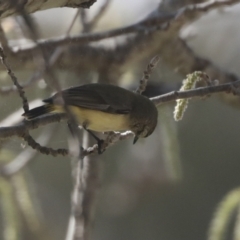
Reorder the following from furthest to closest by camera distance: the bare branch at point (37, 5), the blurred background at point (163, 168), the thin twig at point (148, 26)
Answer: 1. the blurred background at point (163, 168)
2. the thin twig at point (148, 26)
3. the bare branch at point (37, 5)

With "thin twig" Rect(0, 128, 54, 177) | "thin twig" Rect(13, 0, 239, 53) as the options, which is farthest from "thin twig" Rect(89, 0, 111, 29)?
"thin twig" Rect(0, 128, 54, 177)

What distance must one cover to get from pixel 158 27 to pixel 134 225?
82 centimetres

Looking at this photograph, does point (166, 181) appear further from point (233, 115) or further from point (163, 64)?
point (163, 64)

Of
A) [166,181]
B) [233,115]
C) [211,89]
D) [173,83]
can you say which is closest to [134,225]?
[166,181]

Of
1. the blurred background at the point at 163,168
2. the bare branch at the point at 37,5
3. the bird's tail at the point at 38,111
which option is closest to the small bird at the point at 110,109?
the bird's tail at the point at 38,111

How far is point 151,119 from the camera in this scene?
70cm

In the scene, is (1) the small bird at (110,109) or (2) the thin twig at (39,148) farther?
(1) the small bird at (110,109)

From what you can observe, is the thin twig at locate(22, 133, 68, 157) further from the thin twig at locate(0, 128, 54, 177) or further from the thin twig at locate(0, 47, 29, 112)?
the thin twig at locate(0, 128, 54, 177)

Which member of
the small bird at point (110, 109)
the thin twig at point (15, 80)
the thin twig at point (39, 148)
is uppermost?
the thin twig at point (15, 80)

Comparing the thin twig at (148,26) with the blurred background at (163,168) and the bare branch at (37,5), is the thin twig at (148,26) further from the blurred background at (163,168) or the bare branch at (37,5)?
the bare branch at (37,5)

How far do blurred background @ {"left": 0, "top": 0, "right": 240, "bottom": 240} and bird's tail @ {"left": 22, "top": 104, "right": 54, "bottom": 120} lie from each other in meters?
0.38

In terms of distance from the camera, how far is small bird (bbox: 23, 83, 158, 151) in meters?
0.63

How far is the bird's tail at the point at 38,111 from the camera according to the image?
525 millimetres

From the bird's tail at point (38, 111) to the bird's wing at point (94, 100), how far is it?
32mm
